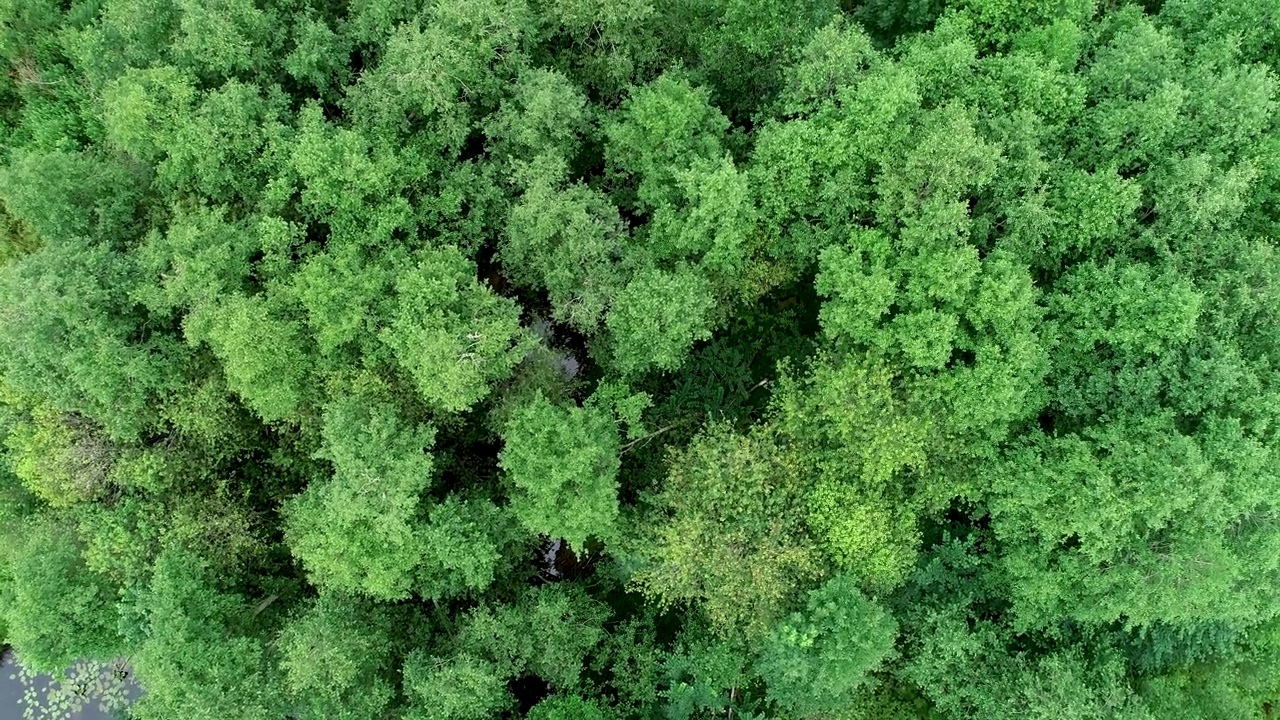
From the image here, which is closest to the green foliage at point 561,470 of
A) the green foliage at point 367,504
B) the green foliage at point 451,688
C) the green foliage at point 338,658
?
the green foliage at point 367,504

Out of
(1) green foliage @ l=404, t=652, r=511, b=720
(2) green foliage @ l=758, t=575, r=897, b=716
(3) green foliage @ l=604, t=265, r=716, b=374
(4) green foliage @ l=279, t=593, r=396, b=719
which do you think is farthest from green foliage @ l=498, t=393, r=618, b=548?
(4) green foliage @ l=279, t=593, r=396, b=719

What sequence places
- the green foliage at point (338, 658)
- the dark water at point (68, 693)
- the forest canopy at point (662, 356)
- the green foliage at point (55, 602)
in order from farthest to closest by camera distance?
the dark water at point (68, 693) < the green foliage at point (55, 602) < the green foliage at point (338, 658) < the forest canopy at point (662, 356)

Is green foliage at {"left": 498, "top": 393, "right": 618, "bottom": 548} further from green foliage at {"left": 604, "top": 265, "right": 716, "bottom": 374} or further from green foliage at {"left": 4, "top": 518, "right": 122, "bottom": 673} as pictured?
green foliage at {"left": 4, "top": 518, "right": 122, "bottom": 673}

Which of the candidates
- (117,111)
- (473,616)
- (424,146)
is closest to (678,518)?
(473,616)

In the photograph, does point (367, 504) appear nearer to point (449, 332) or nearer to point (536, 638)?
point (449, 332)

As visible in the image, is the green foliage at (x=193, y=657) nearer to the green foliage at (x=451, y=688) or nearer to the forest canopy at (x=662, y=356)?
the forest canopy at (x=662, y=356)

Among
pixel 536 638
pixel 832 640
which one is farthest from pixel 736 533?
pixel 536 638
